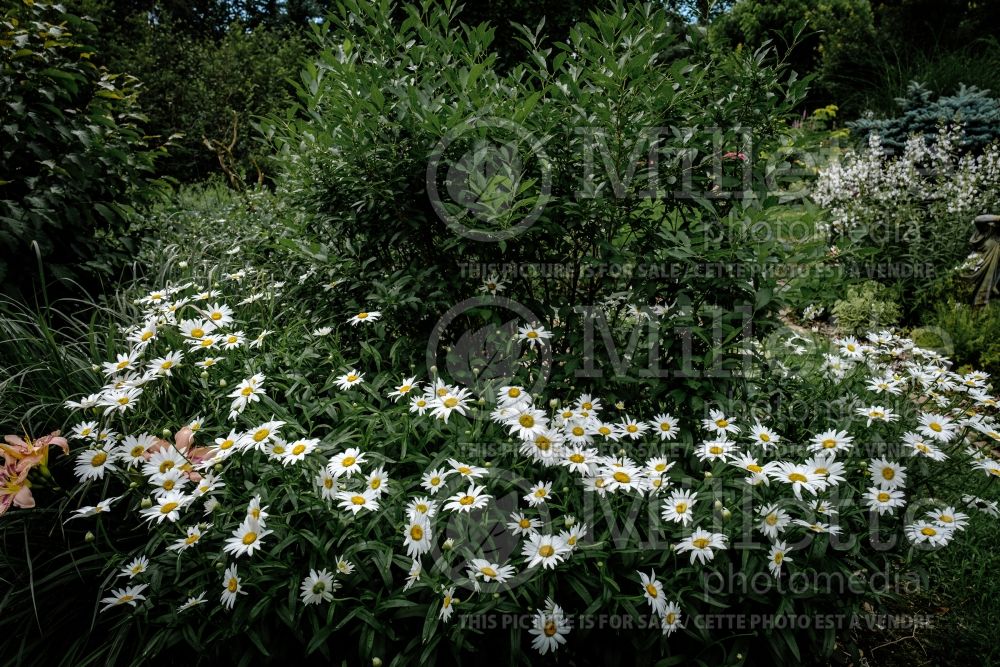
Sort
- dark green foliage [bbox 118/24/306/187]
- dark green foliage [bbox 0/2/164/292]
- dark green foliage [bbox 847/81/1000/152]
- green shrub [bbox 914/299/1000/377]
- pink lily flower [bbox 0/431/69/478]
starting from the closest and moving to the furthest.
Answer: pink lily flower [bbox 0/431/69/478]
dark green foliage [bbox 0/2/164/292]
green shrub [bbox 914/299/1000/377]
dark green foliage [bbox 847/81/1000/152]
dark green foliage [bbox 118/24/306/187]

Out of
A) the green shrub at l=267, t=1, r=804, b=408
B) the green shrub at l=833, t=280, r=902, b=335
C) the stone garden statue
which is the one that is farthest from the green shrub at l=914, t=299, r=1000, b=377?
the green shrub at l=267, t=1, r=804, b=408

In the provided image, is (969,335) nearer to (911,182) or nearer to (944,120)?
(911,182)

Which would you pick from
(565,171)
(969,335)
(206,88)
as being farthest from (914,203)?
(206,88)

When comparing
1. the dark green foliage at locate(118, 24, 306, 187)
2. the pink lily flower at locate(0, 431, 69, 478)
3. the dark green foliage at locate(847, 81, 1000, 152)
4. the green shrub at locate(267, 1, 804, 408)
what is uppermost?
the dark green foliage at locate(118, 24, 306, 187)

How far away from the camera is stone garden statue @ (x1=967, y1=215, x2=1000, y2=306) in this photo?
432 centimetres

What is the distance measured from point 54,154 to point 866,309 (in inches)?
219

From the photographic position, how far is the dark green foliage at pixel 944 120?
5.98 m

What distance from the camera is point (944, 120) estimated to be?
564 cm

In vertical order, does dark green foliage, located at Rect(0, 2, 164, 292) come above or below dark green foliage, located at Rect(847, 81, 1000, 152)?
below

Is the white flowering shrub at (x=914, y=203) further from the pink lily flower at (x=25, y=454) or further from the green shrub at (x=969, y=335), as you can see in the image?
the pink lily flower at (x=25, y=454)

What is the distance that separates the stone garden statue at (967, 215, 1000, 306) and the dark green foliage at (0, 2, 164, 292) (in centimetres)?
574

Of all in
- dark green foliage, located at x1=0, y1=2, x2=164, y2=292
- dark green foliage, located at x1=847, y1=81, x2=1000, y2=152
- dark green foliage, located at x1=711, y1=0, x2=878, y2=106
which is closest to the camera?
dark green foliage, located at x1=0, y1=2, x2=164, y2=292

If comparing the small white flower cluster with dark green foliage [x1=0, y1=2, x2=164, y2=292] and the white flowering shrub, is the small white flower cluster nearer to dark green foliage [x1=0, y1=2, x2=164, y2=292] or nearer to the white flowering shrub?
the white flowering shrub

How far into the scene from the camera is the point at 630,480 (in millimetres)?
1681
